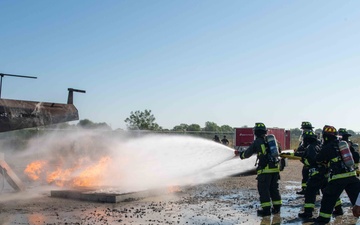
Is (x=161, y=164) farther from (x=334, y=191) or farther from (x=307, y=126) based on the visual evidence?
(x=334, y=191)

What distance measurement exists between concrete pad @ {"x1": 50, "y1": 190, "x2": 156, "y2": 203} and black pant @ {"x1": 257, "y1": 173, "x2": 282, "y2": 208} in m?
3.29

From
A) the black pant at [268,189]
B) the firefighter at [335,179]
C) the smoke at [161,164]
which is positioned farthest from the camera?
the smoke at [161,164]

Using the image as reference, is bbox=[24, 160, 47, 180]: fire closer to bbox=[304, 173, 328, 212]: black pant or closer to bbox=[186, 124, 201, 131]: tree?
bbox=[304, 173, 328, 212]: black pant

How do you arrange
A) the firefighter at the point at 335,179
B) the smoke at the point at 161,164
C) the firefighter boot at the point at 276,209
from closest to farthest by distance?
the firefighter at the point at 335,179
the firefighter boot at the point at 276,209
the smoke at the point at 161,164

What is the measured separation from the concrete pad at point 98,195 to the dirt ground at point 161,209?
0.14m

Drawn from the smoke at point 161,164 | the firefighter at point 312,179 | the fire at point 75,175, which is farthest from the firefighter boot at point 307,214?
the fire at point 75,175

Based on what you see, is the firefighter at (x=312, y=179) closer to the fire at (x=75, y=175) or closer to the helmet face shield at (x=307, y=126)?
the helmet face shield at (x=307, y=126)

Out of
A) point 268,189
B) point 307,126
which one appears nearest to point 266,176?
point 268,189

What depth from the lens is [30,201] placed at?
32.1 ft

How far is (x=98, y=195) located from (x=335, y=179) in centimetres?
555

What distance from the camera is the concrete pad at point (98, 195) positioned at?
9.54 metres

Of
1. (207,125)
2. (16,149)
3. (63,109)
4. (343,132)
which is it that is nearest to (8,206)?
(63,109)

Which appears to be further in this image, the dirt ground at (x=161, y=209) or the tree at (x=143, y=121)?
the tree at (x=143, y=121)

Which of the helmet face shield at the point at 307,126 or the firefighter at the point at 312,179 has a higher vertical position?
the helmet face shield at the point at 307,126
